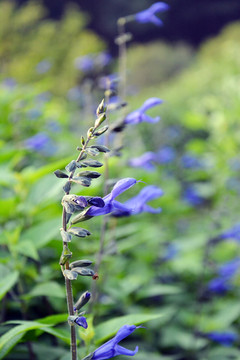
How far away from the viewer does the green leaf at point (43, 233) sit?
5.32ft

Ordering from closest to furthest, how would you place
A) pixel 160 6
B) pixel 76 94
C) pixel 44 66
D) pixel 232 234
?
pixel 160 6 < pixel 232 234 < pixel 76 94 < pixel 44 66

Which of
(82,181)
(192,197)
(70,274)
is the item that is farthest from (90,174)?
(192,197)

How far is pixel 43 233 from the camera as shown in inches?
66.3

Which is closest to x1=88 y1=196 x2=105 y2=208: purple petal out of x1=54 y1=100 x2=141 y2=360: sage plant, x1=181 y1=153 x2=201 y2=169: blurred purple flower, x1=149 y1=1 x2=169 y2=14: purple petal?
x1=54 y1=100 x2=141 y2=360: sage plant

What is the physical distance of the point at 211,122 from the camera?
16.1 feet

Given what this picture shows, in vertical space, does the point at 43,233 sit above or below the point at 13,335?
above

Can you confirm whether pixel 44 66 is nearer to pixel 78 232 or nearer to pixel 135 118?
pixel 135 118

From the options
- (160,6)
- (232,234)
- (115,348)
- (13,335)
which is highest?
(160,6)

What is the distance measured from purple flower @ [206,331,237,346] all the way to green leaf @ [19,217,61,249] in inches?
53.9

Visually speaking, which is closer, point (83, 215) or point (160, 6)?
point (83, 215)

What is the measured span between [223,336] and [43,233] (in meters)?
1.46

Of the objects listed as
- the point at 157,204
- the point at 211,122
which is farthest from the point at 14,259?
the point at 211,122

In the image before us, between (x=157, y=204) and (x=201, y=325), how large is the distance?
1.13 meters

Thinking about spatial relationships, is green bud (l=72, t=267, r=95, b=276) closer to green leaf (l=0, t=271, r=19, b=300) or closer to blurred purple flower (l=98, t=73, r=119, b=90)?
green leaf (l=0, t=271, r=19, b=300)
